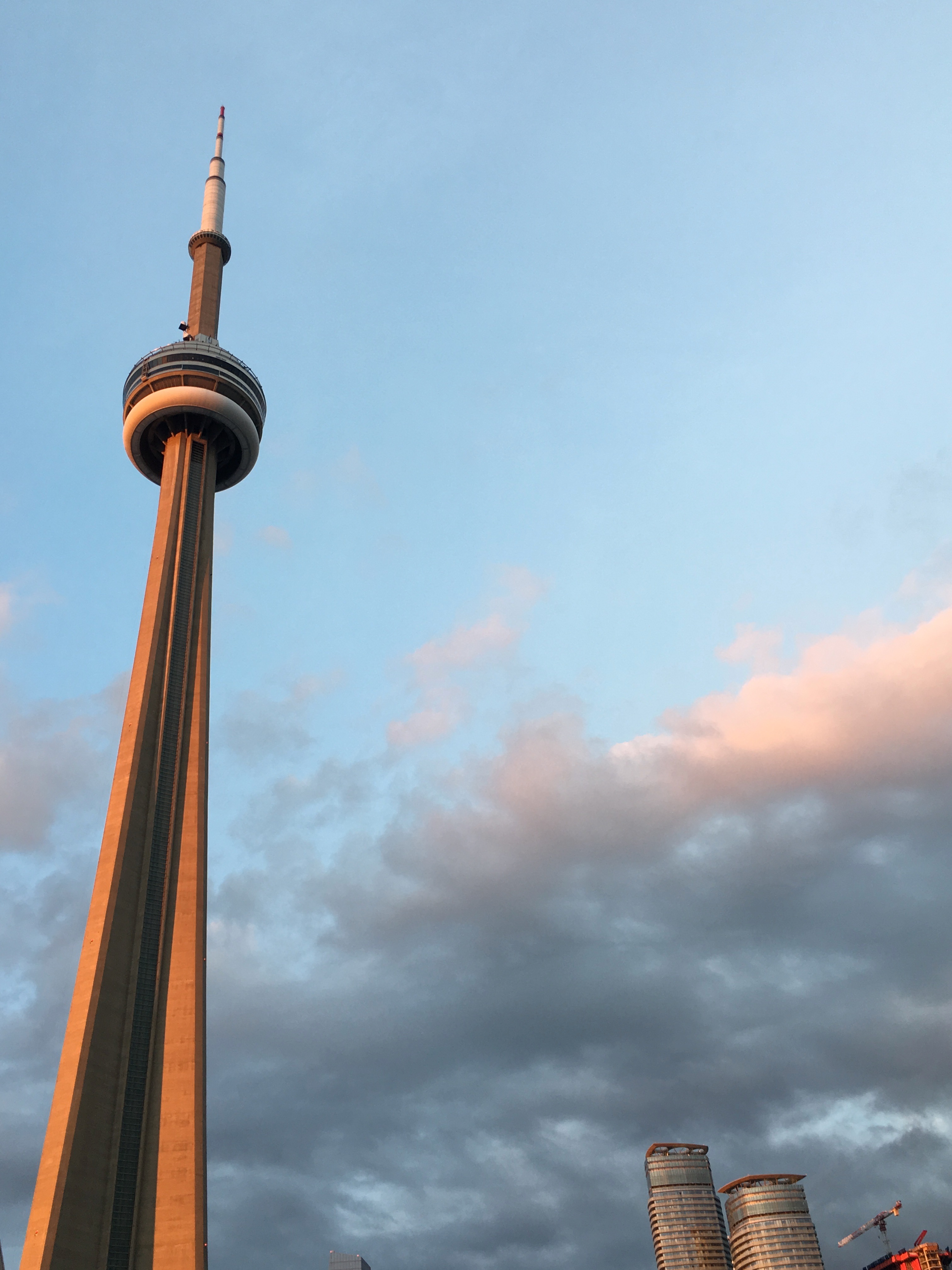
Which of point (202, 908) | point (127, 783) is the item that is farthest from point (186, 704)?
point (202, 908)

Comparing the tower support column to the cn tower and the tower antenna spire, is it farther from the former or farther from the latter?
the tower antenna spire

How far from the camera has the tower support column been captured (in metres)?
72.0

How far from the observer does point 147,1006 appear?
268ft

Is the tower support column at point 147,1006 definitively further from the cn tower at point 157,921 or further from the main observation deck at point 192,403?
the main observation deck at point 192,403

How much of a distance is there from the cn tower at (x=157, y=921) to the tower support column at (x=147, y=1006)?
11 cm

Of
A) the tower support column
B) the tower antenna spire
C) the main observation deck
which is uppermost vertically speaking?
the tower antenna spire

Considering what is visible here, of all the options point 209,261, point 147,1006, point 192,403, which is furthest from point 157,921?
point 209,261

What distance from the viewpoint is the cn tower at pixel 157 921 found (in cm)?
7244

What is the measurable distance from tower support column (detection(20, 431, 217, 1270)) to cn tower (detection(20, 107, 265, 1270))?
0.11 meters

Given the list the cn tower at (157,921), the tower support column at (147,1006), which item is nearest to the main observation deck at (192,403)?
the cn tower at (157,921)

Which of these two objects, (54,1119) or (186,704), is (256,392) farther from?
(54,1119)

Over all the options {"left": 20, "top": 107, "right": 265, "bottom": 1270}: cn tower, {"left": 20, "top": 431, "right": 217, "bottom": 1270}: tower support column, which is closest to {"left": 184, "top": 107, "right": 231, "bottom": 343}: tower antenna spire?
{"left": 20, "top": 107, "right": 265, "bottom": 1270}: cn tower

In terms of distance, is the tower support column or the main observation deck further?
the main observation deck

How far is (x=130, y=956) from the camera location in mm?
82812
